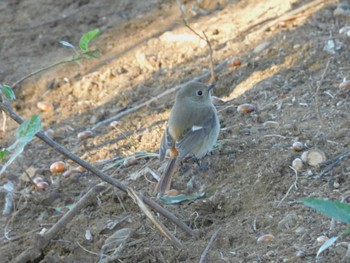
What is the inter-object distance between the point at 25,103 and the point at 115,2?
5.54 ft

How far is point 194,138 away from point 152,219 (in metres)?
1.75

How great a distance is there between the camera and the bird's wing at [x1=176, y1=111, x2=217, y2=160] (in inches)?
217

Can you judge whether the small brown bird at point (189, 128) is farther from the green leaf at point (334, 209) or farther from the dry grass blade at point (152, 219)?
the green leaf at point (334, 209)

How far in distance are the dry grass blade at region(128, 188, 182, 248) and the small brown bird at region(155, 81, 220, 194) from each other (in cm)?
76

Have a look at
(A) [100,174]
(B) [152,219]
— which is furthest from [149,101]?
(B) [152,219]

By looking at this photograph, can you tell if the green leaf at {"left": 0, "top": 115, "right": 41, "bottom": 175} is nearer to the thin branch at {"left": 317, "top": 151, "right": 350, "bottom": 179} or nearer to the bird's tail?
the bird's tail

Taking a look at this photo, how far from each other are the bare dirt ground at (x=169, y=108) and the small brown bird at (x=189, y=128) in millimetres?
121

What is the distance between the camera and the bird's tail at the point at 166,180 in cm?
497

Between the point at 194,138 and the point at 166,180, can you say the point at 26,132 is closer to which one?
the point at 166,180

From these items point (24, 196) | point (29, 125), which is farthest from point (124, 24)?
point (29, 125)

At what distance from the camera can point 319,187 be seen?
4.54 meters

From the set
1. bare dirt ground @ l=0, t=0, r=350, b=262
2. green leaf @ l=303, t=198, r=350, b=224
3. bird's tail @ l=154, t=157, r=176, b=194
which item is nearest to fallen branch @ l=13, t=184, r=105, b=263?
bare dirt ground @ l=0, t=0, r=350, b=262

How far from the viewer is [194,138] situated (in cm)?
570

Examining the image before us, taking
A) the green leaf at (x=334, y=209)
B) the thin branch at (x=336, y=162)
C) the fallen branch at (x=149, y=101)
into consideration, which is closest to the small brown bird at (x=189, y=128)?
the fallen branch at (x=149, y=101)
